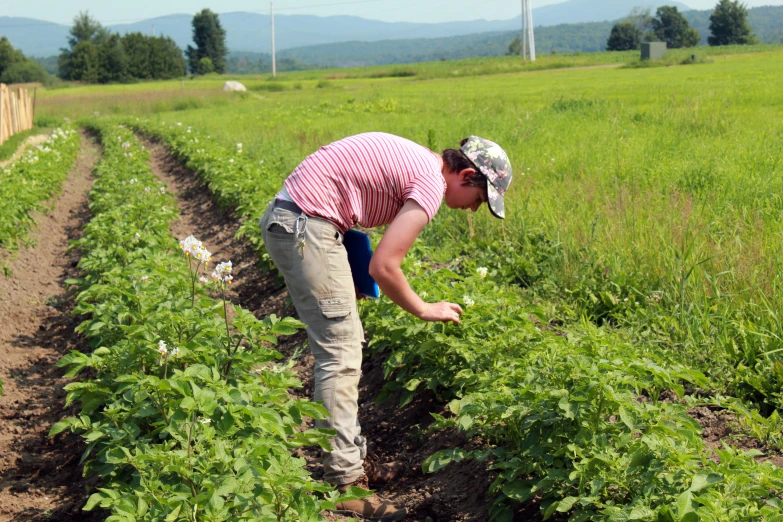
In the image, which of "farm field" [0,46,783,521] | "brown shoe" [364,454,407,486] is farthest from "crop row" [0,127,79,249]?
"brown shoe" [364,454,407,486]

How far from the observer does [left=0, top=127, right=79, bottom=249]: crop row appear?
326 inches

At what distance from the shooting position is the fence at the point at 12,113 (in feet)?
76.0

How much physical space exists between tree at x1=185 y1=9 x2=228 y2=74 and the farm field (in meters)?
112

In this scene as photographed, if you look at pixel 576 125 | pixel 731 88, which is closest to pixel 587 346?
pixel 576 125

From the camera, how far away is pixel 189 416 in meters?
2.90

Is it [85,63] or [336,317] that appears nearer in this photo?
[336,317]

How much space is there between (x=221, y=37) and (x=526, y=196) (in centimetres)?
11528

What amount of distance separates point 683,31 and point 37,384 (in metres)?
134

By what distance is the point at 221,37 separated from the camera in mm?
114938

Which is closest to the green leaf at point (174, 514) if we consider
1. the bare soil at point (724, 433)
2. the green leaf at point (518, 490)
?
the green leaf at point (518, 490)

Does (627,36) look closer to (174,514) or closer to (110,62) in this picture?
(110,62)

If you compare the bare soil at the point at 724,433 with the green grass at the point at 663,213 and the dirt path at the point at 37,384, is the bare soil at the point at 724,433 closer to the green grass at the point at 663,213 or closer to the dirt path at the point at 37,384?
the green grass at the point at 663,213

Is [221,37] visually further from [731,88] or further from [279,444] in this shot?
[279,444]

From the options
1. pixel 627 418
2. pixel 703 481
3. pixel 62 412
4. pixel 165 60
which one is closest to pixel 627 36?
pixel 165 60
